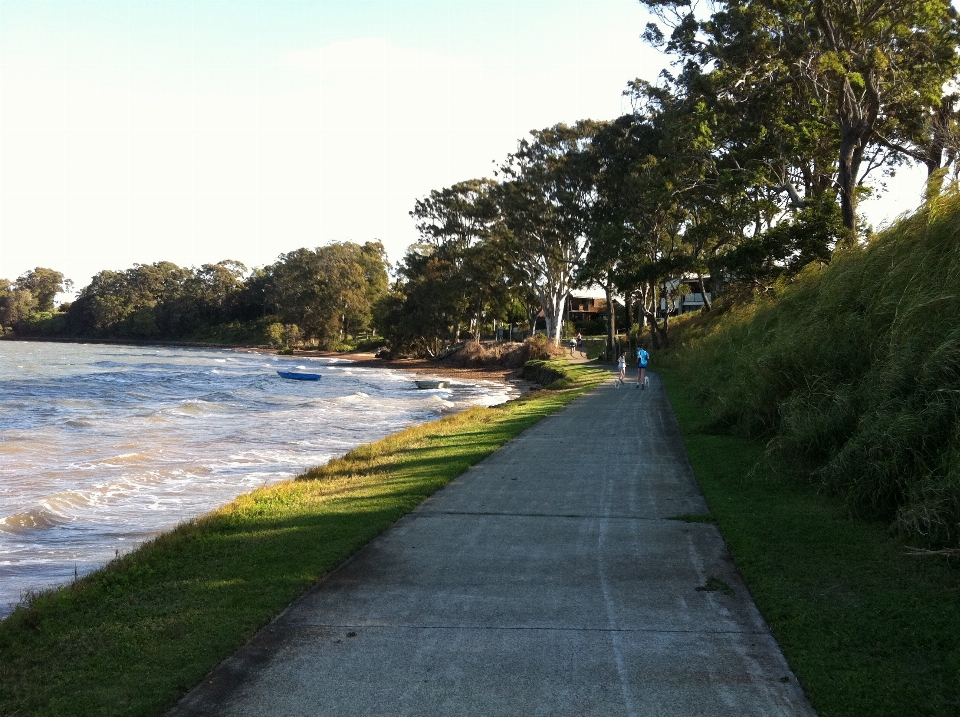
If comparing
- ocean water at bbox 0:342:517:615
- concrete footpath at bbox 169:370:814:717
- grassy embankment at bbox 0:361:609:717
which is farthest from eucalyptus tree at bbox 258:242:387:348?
concrete footpath at bbox 169:370:814:717

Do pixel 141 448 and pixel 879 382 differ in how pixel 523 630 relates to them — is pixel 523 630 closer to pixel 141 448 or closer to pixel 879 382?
pixel 879 382

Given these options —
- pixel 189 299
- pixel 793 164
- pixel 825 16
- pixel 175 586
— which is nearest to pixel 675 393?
pixel 825 16

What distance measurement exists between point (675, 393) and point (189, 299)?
4463 inches

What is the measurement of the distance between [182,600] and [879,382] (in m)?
7.00

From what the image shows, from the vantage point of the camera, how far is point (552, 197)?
154ft

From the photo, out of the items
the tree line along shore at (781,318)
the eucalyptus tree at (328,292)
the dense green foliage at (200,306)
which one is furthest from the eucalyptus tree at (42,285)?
the tree line along shore at (781,318)

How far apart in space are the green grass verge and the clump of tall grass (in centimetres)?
40

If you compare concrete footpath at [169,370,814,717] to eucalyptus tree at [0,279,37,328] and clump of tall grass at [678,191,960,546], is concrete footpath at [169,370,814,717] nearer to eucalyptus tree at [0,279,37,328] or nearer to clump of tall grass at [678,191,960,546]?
clump of tall grass at [678,191,960,546]

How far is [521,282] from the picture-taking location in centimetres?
5866

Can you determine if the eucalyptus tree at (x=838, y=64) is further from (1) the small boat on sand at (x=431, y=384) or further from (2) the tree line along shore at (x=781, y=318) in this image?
(1) the small boat on sand at (x=431, y=384)

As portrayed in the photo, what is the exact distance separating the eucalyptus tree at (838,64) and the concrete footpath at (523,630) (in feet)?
56.3

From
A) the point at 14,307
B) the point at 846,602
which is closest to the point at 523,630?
the point at 846,602

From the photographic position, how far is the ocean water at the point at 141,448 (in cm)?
984

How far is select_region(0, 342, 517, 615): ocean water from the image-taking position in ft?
32.3
